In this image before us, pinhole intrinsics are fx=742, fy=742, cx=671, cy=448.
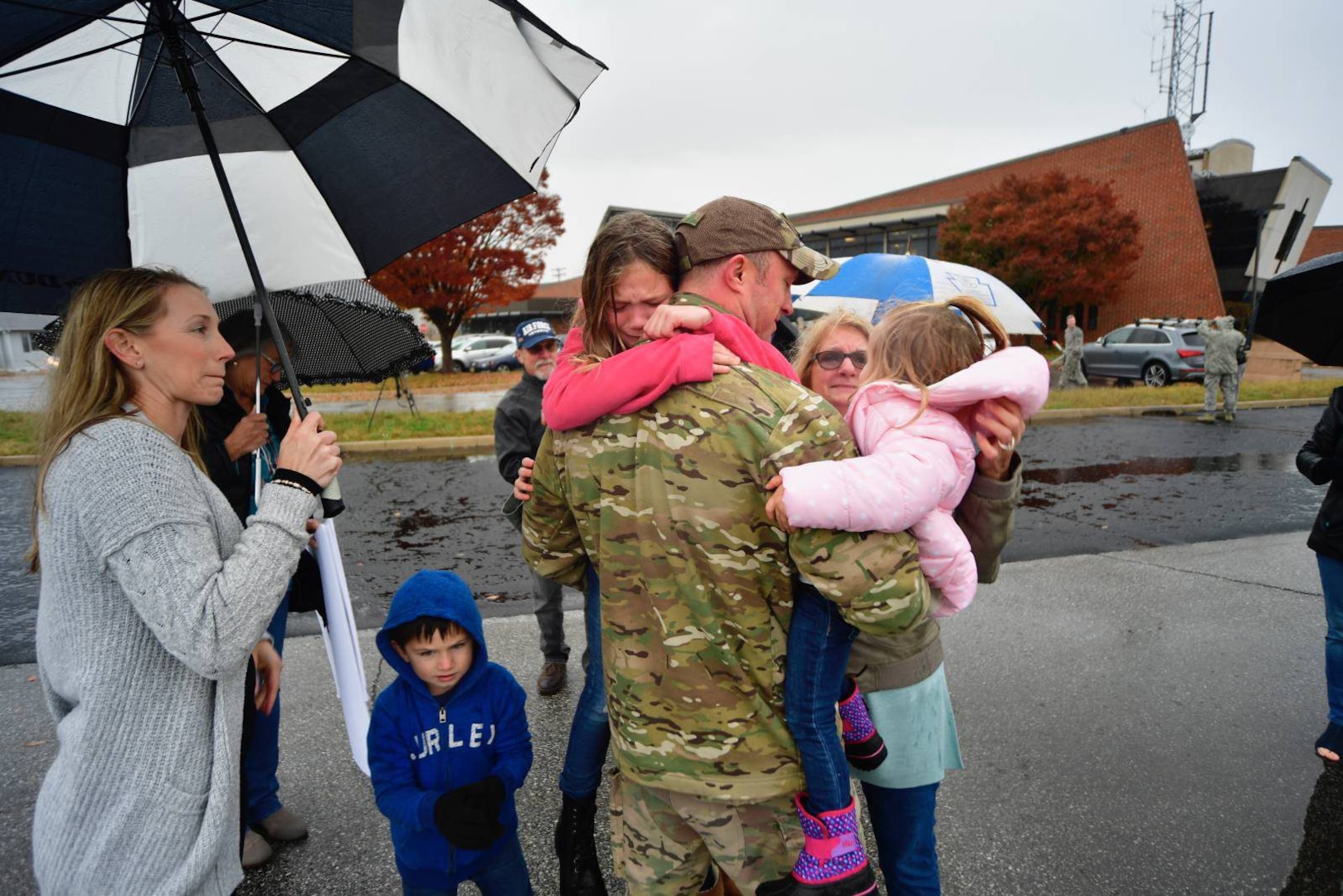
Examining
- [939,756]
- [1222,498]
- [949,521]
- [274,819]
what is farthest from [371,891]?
[1222,498]

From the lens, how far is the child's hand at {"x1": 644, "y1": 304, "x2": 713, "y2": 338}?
4.82ft

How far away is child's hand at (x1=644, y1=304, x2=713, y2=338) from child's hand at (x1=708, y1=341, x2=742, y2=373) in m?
0.05

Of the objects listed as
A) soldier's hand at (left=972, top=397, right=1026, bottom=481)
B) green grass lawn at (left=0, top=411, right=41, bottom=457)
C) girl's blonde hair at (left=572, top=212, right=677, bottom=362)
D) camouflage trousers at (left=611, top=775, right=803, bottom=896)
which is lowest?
green grass lawn at (left=0, top=411, right=41, bottom=457)

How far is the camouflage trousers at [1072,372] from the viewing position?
19.5 meters

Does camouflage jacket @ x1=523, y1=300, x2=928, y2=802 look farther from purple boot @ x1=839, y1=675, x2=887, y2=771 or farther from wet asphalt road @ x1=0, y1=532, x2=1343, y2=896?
wet asphalt road @ x1=0, y1=532, x2=1343, y2=896

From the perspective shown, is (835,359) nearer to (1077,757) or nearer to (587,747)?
(587,747)

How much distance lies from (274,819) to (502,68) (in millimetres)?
2769

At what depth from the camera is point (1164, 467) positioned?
9.63 meters

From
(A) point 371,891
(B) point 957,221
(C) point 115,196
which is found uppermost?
(B) point 957,221

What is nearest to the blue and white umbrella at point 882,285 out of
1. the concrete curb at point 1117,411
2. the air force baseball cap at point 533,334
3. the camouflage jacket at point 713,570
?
the air force baseball cap at point 533,334

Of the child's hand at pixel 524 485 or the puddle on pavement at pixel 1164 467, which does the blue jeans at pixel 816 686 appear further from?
the puddle on pavement at pixel 1164 467

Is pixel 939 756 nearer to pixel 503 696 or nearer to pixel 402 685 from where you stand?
pixel 503 696

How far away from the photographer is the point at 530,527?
6.29ft

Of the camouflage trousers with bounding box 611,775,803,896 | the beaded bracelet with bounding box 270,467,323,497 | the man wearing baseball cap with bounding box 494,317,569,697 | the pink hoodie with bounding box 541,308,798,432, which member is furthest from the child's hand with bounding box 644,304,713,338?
the man wearing baseball cap with bounding box 494,317,569,697
